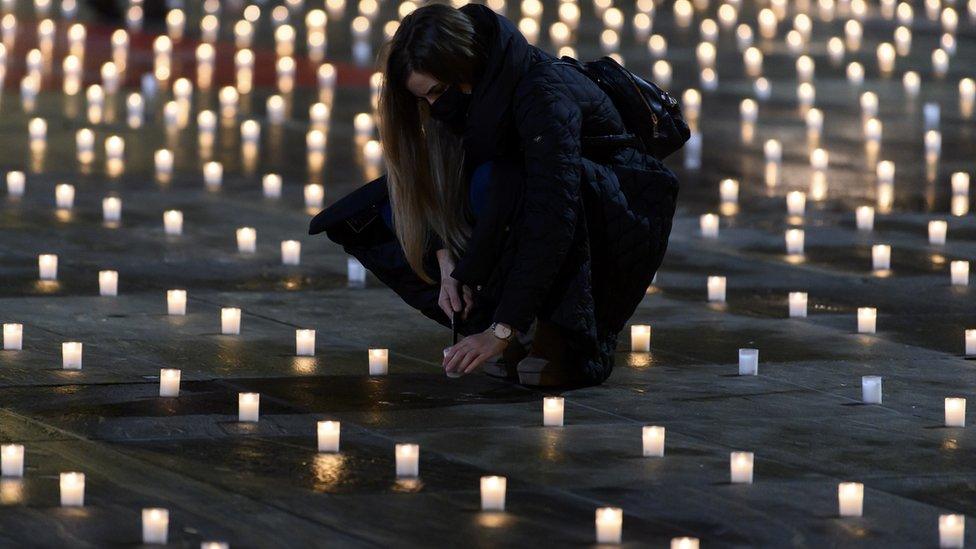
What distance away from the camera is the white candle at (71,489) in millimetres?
5324

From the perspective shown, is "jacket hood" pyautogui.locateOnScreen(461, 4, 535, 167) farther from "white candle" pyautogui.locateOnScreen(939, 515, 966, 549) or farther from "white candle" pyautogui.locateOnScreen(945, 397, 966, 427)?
"white candle" pyautogui.locateOnScreen(939, 515, 966, 549)

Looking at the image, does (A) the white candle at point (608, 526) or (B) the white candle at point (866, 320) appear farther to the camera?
(B) the white candle at point (866, 320)

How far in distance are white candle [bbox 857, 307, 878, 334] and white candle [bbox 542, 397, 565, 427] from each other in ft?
6.38

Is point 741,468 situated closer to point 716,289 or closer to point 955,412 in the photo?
point 955,412

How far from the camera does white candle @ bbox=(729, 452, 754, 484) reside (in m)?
5.67

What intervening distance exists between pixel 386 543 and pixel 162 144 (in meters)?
8.33

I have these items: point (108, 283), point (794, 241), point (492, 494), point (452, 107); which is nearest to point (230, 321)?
point (108, 283)

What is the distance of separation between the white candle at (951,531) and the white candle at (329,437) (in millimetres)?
1719

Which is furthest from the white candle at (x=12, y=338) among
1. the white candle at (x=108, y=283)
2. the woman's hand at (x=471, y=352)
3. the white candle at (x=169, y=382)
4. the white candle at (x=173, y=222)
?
the white candle at (x=173, y=222)

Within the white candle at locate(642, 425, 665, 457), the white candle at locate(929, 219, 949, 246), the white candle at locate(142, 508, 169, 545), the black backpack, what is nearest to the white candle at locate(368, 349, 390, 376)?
the black backpack

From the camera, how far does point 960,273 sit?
8953 mm

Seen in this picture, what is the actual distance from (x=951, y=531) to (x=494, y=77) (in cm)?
216

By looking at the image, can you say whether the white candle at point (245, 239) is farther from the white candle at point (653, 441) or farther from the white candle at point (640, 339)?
the white candle at point (653, 441)

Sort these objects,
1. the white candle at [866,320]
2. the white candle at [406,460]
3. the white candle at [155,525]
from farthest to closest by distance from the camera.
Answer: the white candle at [866,320] < the white candle at [406,460] < the white candle at [155,525]
